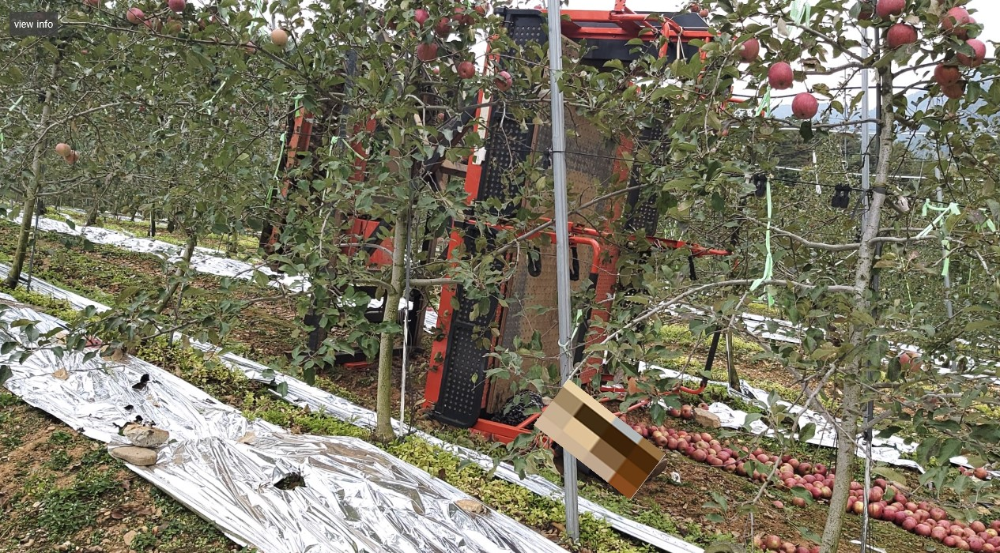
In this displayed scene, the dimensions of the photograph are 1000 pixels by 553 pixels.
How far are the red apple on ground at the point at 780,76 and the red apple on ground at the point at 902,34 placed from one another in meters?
0.23

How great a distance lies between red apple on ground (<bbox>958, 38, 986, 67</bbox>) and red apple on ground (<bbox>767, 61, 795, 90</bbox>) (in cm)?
37

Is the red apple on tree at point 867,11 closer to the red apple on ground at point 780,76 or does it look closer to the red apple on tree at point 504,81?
the red apple on ground at point 780,76

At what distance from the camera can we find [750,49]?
62.2 inches

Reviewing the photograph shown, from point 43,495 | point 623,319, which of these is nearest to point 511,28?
point 623,319

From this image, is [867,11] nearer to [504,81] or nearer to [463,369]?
[504,81]

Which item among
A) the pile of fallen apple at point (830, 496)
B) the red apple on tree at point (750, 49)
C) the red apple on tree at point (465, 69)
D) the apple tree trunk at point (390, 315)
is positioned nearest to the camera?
the red apple on tree at point (750, 49)

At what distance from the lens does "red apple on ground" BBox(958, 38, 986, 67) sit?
55.3 inches

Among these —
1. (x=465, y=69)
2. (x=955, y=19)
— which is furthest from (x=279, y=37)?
(x=955, y=19)

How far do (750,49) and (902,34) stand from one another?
34 centimetres

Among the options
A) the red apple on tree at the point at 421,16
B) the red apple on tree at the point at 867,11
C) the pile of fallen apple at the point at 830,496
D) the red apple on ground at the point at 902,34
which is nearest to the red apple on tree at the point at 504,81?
the red apple on tree at the point at 421,16

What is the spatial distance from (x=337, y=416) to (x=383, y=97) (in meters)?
2.05

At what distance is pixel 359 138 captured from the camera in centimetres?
235

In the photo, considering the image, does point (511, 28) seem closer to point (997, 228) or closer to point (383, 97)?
point (383, 97)

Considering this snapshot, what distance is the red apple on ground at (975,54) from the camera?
140 centimetres
